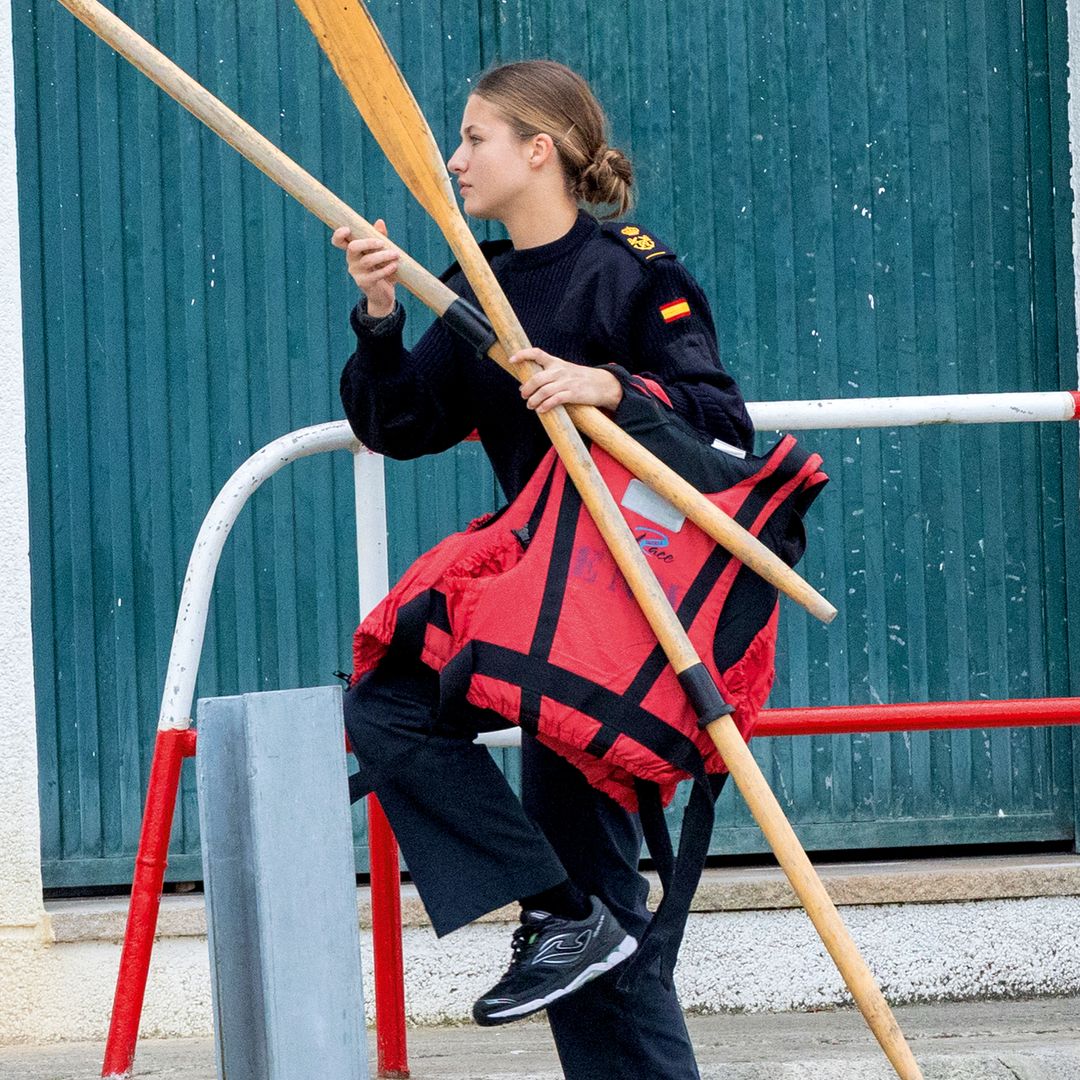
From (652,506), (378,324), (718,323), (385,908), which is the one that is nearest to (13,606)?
(385,908)

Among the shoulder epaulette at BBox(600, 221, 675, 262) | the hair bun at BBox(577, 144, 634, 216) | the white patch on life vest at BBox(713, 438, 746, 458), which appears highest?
the hair bun at BBox(577, 144, 634, 216)

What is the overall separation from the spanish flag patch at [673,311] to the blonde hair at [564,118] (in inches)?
10.9

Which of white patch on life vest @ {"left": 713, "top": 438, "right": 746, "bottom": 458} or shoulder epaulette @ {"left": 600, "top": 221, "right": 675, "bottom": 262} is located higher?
shoulder epaulette @ {"left": 600, "top": 221, "right": 675, "bottom": 262}

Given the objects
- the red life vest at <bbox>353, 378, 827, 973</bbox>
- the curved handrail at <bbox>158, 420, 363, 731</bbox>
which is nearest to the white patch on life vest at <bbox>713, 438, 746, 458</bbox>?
the red life vest at <bbox>353, 378, 827, 973</bbox>

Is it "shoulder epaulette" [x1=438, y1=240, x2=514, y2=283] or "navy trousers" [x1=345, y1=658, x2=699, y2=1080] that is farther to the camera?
"shoulder epaulette" [x1=438, y1=240, x2=514, y2=283]

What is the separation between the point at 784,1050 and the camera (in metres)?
3.18

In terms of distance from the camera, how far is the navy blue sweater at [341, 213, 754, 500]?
87.1 inches

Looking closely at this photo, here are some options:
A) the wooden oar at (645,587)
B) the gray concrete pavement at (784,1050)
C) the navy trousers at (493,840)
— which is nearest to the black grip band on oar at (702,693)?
the wooden oar at (645,587)

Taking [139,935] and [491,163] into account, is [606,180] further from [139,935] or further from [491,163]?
[139,935]

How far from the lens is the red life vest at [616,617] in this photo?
204 cm

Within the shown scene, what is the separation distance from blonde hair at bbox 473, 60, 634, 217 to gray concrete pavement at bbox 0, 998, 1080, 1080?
156 centimetres

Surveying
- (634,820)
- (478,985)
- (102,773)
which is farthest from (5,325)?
(634,820)

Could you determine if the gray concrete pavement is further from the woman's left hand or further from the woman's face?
the woman's face

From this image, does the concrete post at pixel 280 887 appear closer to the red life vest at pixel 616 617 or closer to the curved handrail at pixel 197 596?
the red life vest at pixel 616 617
